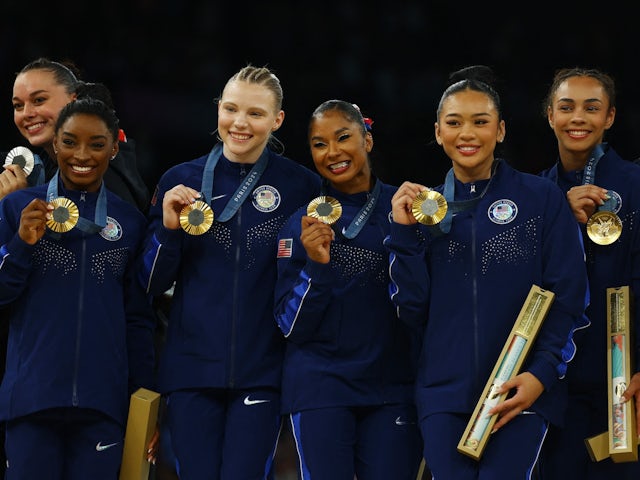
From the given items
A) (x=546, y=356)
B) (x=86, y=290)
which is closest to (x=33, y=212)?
(x=86, y=290)

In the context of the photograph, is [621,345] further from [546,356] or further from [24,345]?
[24,345]

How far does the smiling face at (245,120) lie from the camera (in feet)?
15.3

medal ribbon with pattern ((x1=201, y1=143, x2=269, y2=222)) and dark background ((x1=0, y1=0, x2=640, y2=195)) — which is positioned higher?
dark background ((x1=0, y1=0, x2=640, y2=195))

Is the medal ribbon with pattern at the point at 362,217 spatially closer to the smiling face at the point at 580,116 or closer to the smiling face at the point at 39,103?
the smiling face at the point at 580,116

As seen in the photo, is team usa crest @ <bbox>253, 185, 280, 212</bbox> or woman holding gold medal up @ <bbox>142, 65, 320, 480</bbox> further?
team usa crest @ <bbox>253, 185, 280, 212</bbox>

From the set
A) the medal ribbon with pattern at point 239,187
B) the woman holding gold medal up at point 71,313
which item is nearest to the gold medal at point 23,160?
→ the woman holding gold medal up at point 71,313

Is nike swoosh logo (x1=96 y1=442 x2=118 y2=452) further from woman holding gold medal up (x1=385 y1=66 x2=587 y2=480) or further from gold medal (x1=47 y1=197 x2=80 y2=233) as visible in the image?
woman holding gold medal up (x1=385 y1=66 x2=587 y2=480)

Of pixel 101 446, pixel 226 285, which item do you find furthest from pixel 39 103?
pixel 101 446

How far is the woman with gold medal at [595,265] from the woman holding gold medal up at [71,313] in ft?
5.59

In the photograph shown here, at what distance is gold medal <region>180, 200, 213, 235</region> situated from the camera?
14.5ft

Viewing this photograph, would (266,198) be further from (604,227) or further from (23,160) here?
(604,227)

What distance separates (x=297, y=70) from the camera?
9016 mm

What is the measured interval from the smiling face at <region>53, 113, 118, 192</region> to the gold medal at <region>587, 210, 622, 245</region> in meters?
2.00

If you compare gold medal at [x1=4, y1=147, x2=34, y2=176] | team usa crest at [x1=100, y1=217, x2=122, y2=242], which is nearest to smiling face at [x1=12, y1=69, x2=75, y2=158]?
gold medal at [x1=4, y1=147, x2=34, y2=176]
